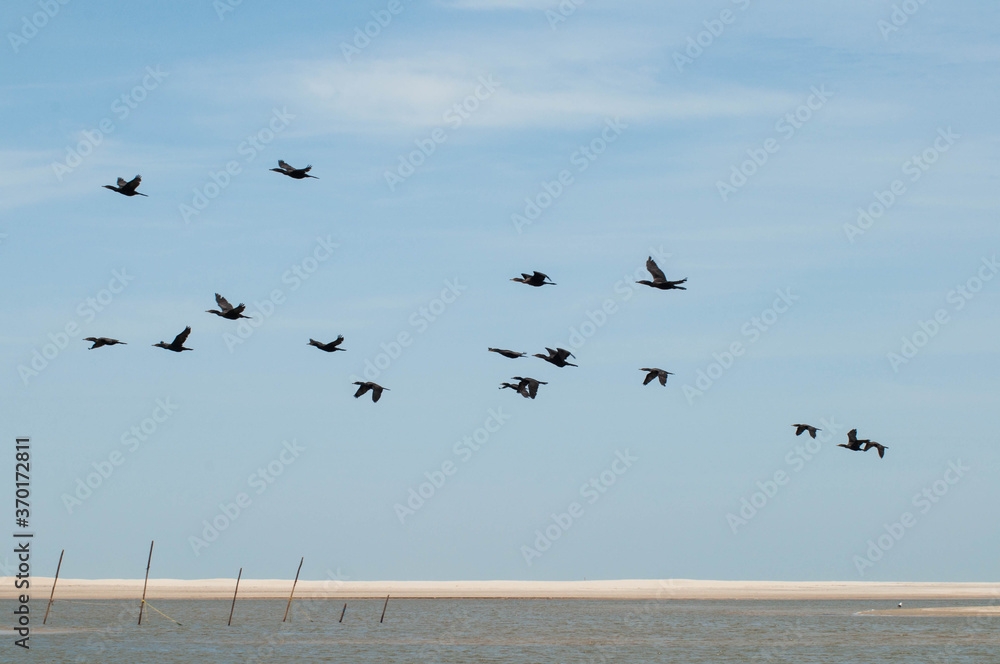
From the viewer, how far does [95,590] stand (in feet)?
498

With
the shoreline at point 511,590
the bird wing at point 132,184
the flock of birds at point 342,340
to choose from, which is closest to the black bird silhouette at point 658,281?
the flock of birds at point 342,340

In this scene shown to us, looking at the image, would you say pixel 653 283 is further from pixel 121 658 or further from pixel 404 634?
pixel 404 634

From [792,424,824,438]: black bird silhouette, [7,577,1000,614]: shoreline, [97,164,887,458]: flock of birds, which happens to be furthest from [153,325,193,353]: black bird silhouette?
[7,577,1000,614]: shoreline

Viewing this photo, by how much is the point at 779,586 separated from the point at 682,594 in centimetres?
3421

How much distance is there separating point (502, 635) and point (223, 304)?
4313 cm

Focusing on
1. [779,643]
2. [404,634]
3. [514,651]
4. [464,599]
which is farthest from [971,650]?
[464,599]

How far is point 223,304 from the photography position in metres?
41.6

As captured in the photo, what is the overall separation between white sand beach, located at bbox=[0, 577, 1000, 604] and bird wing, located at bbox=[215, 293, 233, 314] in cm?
10003

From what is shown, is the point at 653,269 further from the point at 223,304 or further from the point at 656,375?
the point at 223,304

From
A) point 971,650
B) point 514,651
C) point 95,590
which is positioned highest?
point 971,650

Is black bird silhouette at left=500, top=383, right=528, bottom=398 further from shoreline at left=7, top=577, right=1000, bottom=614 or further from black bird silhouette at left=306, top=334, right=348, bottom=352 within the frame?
shoreline at left=7, top=577, right=1000, bottom=614

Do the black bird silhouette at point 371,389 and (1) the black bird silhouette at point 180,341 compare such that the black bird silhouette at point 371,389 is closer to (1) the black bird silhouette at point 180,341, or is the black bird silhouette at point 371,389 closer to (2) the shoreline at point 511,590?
(1) the black bird silhouette at point 180,341

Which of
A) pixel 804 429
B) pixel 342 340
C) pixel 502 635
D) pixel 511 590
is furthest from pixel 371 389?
pixel 511 590

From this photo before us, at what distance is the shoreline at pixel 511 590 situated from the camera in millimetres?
146125
